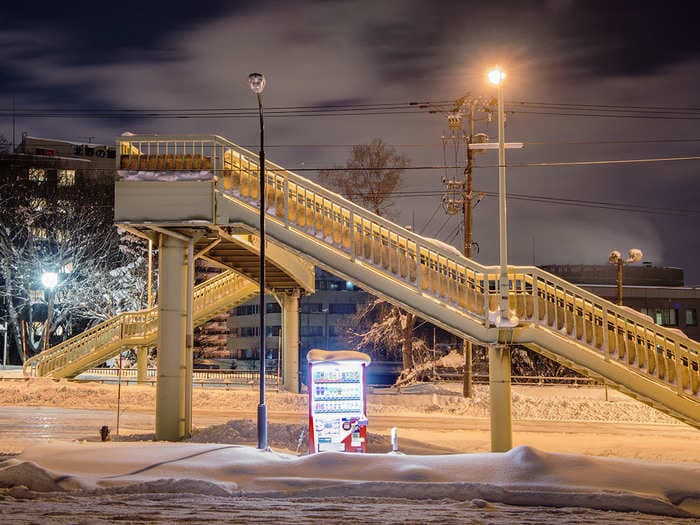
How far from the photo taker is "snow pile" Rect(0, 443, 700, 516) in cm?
973

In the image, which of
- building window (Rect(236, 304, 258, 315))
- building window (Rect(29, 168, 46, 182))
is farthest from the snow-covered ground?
building window (Rect(236, 304, 258, 315))

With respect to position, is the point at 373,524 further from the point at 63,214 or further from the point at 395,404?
the point at 63,214

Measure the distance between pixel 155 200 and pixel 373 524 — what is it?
11413mm

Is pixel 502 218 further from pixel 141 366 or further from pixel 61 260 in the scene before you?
pixel 61 260

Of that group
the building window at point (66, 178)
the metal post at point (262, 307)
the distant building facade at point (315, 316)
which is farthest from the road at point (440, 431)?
the distant building facade at point (315, 316)

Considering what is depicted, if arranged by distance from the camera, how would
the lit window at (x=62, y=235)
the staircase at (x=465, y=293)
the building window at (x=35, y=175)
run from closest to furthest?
the staircase at (x=465, y=293)
the lit window at (x=62, y=235)
the building window at (x=35, y=175)

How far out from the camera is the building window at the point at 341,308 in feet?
277

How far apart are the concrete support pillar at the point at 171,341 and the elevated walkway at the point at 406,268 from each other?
123 centimetres

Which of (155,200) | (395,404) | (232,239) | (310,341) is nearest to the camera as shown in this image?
(155,200)

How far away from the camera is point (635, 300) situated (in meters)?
58.1

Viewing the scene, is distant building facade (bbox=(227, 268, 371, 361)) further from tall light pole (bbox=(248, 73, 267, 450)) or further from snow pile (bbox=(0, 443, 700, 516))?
snow pile (bbox=(0, 443, 700, 516))

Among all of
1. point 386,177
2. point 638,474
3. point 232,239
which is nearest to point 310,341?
point 386,177

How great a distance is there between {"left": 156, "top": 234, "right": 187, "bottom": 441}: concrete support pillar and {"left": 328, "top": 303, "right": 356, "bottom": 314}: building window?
66.2 meters

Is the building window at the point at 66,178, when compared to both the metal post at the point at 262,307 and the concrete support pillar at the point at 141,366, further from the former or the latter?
the metal post at the point at 262,307
